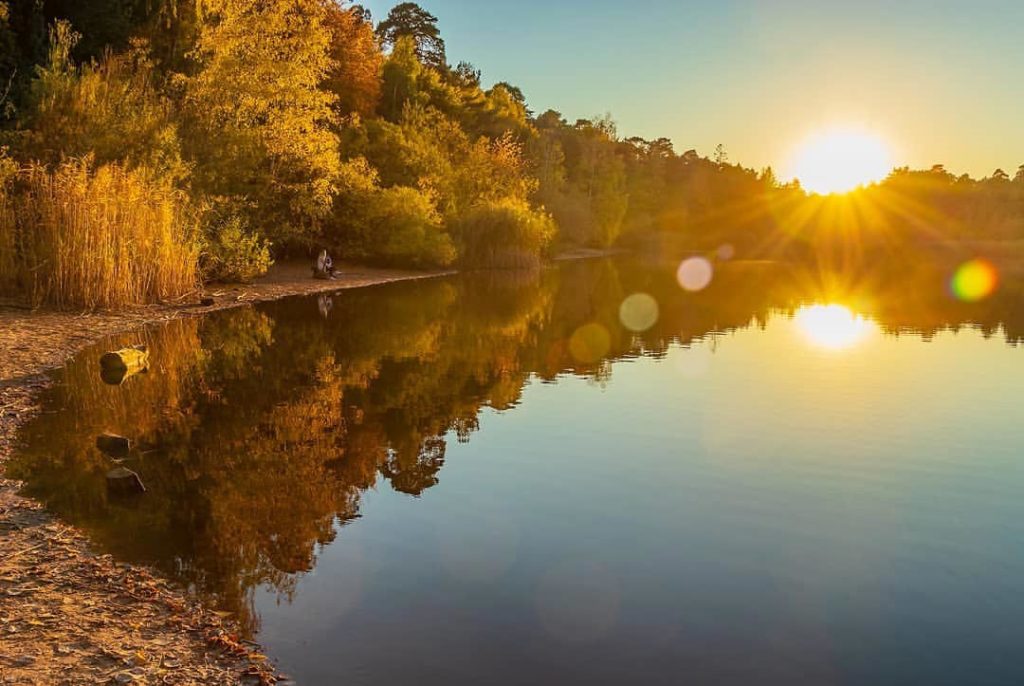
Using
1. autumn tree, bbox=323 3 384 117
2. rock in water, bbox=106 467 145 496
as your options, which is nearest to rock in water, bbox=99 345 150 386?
rock in water, bbox=106 467 145 496

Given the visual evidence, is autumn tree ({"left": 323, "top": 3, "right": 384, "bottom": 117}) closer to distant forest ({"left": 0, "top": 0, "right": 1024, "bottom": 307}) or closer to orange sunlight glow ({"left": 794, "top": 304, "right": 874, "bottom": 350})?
distant forest ({"left": 0, "top": 0, "right": 1024, "bottom": 307})

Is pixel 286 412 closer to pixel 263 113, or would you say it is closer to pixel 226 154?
pixel 226 154

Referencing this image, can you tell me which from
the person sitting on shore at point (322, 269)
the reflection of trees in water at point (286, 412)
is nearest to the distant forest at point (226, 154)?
the person sitting on shore at point (322, 269)

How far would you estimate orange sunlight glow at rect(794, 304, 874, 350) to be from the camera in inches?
1001

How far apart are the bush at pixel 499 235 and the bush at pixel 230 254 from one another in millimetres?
20668

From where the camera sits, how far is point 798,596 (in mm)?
7613

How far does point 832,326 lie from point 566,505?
75.3ft

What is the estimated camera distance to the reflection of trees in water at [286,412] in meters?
8.48

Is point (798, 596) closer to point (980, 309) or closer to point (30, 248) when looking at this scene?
point (30, 248)

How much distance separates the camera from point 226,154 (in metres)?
35.1

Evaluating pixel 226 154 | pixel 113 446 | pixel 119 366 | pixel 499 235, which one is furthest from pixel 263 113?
pixel 113 446

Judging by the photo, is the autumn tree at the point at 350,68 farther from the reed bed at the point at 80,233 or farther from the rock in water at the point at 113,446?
the rock in water at the point at 113,446

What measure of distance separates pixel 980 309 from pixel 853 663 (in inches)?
1436

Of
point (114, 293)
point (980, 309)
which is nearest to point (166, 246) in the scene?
point (114, 293)
